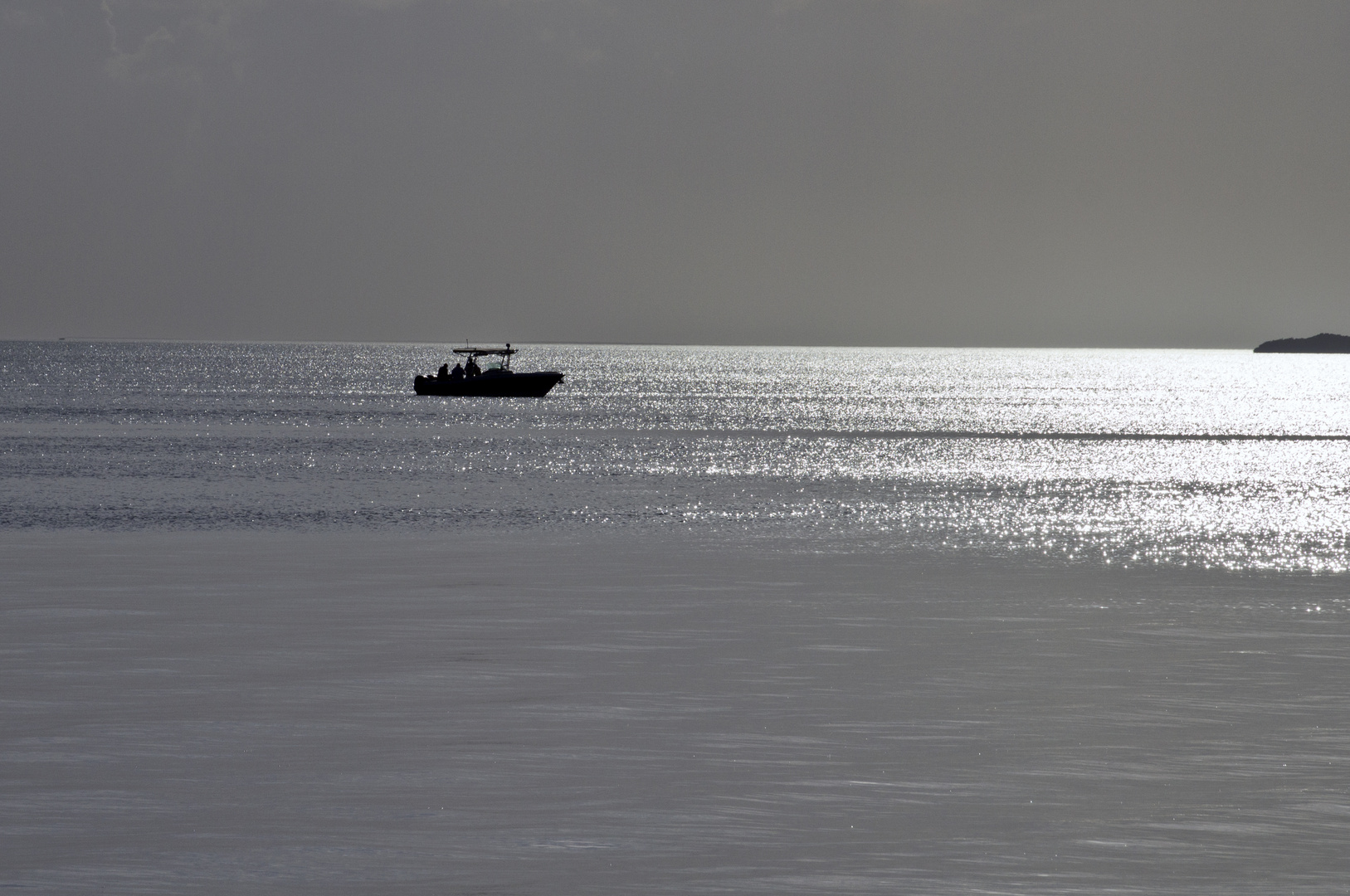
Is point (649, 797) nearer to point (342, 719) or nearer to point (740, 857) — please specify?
point (740, 857)

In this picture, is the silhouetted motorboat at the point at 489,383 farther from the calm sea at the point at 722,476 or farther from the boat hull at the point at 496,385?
the calm sea at the point at 722,476

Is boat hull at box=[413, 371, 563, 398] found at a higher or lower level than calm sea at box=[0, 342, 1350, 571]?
higher

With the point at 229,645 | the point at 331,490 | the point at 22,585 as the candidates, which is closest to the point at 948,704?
the point at 229,645

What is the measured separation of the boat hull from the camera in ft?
479

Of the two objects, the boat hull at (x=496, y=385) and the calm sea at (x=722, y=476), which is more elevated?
the boat hull at (x=496, y=385)

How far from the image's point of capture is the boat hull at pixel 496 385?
146125 mm

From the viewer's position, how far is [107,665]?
2042cm

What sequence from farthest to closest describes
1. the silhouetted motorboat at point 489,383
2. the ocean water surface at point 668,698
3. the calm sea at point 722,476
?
the silhouetted motorboat at point 489,383 < the calm sea at point 722,476 < the ocean water surface at point 668,698

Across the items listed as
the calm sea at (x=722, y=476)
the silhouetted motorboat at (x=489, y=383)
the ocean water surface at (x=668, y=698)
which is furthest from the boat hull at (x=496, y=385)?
the ocean water surface at (x=668, y=698)

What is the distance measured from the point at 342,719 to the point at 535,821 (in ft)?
15.6

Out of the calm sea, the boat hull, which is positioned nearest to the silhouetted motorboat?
the boat hull

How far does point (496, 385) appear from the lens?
147m

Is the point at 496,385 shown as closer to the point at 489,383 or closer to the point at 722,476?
the point at 489,383

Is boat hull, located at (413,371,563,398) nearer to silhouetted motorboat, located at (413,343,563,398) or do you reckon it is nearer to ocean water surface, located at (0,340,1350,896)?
silhouetted motorboat, located at (413,343,563,398)
